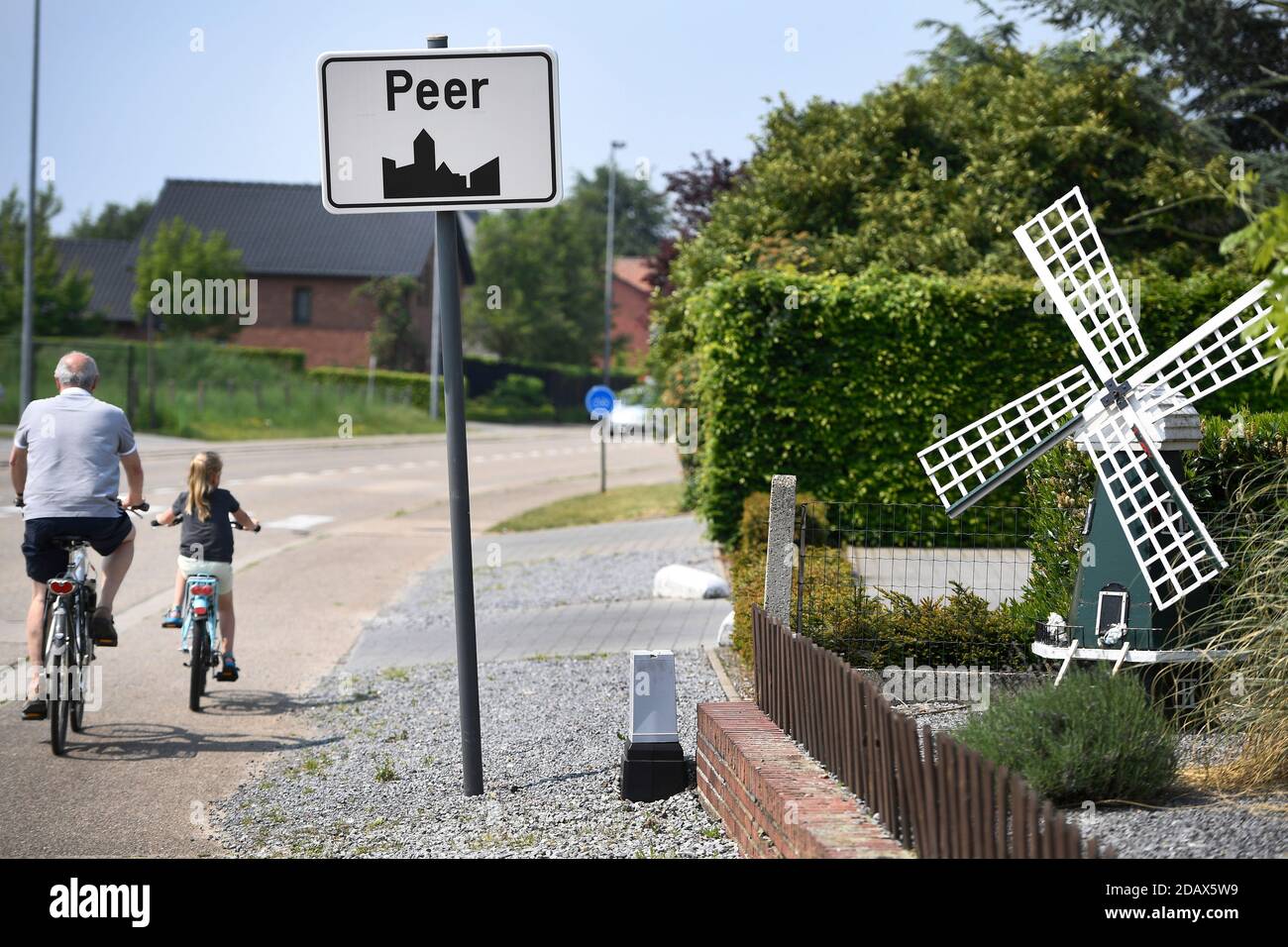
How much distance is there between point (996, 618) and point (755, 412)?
24.3ft

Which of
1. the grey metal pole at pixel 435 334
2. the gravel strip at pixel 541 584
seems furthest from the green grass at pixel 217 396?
the gravel strip at pixel 541 584

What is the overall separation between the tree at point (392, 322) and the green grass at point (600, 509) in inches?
1411

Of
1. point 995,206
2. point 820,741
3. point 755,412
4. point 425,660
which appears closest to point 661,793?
point 820,741

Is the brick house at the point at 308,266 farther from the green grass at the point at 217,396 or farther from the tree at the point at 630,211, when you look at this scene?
the tree at the point at 630,211

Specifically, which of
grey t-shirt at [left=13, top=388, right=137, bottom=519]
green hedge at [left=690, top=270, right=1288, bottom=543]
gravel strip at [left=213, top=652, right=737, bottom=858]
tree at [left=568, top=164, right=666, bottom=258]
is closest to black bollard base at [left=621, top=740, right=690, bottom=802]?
gravel strip at [left=213, top=652, right=737, bottom=858]

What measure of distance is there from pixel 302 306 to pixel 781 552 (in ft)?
191

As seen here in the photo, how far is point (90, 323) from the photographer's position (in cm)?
5572

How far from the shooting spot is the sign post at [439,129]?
6426mm

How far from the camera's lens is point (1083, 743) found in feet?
17.2

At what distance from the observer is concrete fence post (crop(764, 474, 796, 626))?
813cm

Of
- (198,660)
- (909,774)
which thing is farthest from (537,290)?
(909,774)

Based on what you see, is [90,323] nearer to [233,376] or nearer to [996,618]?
[233,376]

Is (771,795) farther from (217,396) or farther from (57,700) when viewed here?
(217,396)

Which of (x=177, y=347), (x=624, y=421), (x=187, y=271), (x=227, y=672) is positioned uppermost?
(x=187, y=271)
